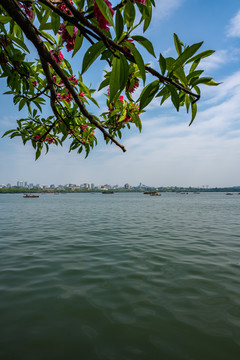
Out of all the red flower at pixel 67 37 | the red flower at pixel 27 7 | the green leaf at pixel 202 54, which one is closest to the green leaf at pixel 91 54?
the green leaf at pixel 202 54

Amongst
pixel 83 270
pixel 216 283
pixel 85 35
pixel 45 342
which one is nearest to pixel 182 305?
pixel 216 283

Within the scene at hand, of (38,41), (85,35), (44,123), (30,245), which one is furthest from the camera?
(30,245)

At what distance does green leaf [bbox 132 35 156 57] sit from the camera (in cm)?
106

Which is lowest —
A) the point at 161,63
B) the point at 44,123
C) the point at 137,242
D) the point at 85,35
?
the point at 137,242

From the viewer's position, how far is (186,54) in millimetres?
1142

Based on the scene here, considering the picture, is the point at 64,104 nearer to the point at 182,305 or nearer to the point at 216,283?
the point at 182,305

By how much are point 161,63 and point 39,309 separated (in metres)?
3.56

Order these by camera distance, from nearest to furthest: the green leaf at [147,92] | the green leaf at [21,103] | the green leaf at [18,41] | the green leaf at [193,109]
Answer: the green leaf at [147,92], the green leaf at [193,109], the green leaf at [18,41], the green leaf at [21,103]

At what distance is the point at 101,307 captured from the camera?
3.15m

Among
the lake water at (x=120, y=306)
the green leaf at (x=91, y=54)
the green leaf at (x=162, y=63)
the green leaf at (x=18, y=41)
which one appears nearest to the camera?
the green leaf at (x=91, y=54)

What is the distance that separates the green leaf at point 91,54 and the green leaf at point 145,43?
0.60 ft

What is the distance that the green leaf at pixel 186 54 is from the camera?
3.59ft

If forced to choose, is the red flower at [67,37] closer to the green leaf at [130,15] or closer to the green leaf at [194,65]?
the green leaf at [130,15]

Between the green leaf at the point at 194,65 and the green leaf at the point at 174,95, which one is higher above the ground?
the green leaf at the point at 194,65
